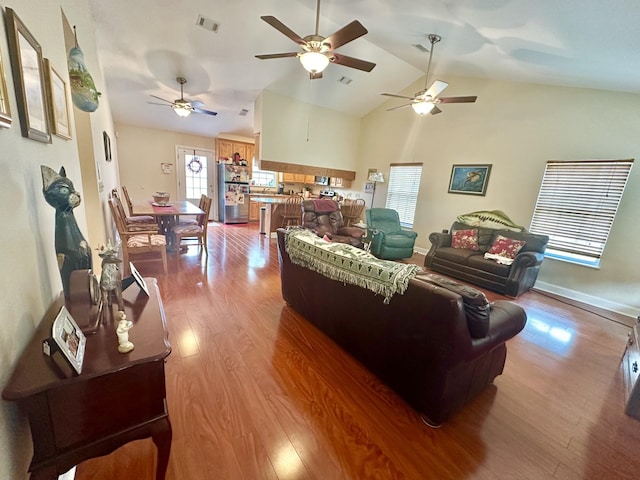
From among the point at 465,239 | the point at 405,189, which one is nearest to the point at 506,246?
the point at 465,239

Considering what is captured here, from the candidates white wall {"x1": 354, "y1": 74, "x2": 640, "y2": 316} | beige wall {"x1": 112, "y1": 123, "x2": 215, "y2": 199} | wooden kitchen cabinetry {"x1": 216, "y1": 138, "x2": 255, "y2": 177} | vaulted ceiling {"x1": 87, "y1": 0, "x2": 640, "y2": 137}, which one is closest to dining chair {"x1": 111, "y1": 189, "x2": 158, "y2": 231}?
vaulted ceiling {"x1": 87, "y1": 0, "x2": 640, "y2": 137}

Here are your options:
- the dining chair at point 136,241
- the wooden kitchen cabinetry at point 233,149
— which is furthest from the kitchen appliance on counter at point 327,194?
the dining chair at point 136,241

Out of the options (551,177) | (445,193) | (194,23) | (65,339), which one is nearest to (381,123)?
(445,193)

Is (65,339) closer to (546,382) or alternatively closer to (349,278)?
(349,278)

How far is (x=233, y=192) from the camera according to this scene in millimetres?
7328

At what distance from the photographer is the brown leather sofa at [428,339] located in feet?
4.58

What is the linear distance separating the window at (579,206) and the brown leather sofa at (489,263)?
529 mm

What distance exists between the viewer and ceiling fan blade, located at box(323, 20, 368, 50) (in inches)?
87.5

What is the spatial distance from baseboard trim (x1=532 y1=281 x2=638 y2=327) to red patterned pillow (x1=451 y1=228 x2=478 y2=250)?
1113mm

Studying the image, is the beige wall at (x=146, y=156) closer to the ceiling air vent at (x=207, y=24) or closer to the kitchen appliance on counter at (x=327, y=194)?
the kitchen appliance on counter at (x=327, y=194)

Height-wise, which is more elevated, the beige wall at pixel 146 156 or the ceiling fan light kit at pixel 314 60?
the ceiling fan light kit at pixel 314 60

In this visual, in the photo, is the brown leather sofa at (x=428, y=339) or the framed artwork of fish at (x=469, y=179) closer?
the brown leather sofa at (x=428, y=339)

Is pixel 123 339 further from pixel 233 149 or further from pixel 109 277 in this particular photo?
pixel 233 149

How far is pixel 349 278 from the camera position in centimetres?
186
